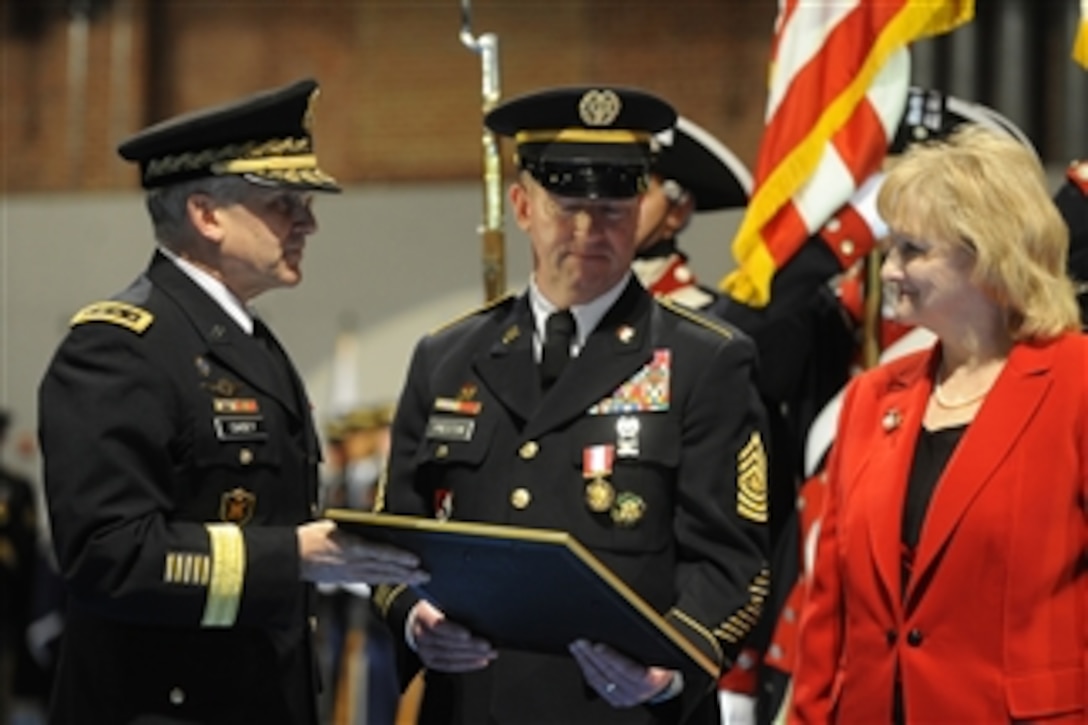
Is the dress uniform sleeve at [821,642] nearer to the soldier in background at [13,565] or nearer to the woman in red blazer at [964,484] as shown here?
the woman in red blazer at [964,484]

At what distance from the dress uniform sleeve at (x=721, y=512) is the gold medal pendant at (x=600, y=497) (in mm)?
103

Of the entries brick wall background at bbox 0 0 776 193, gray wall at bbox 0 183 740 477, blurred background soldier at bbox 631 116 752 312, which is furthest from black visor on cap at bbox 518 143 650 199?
gray wall at bbox 0 183 740 477

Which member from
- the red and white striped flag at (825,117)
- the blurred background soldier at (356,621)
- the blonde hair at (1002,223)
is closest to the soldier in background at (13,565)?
the blurred background soldier at (356,621)

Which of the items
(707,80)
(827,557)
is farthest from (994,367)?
(707,80)

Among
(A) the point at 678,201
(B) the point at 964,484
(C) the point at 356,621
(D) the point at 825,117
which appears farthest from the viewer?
(C) the point at 356,621

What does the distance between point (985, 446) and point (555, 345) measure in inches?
26.3

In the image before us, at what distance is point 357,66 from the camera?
35.6 ft

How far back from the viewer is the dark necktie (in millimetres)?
3170

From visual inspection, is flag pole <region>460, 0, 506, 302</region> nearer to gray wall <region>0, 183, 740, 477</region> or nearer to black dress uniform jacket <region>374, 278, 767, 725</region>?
black dress uniform jacket <region>374, 278, 767, 725</region>

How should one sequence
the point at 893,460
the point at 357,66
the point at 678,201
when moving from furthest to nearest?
the point at 357,66 < the point at 678,201 < the point at 893,460

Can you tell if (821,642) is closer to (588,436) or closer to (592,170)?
(588,436)

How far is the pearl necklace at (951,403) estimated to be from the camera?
10.2 feet

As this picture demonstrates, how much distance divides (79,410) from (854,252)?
1.90 metres

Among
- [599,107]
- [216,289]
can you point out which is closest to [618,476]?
[599,107]
